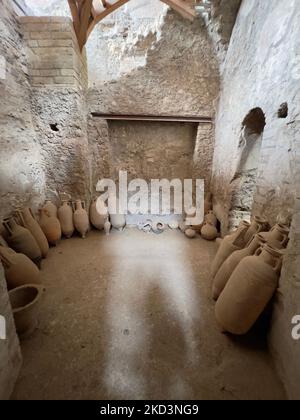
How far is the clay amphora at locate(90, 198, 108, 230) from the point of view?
11.6ft

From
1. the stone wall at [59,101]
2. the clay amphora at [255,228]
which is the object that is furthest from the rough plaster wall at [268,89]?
the stone wall at [59,101]

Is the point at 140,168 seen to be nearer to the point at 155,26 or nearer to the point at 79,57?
the point at 79,57

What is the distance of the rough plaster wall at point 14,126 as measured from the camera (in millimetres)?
2451

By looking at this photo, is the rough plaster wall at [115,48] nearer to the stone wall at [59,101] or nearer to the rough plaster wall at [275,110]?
the stone wall at [59,101]

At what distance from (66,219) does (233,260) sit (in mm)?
2733

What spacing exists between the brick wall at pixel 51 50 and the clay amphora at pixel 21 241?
7.68 ft

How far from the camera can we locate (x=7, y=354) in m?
1.12

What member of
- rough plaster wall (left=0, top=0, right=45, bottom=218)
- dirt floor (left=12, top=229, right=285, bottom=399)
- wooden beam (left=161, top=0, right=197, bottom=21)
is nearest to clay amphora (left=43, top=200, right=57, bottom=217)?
rough plaster wall (left=0, top=0, right=45, bottom=218)

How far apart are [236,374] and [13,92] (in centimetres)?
→ 406

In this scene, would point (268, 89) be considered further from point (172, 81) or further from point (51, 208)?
point (51, 208)

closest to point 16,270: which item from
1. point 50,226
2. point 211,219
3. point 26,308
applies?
point 26,308

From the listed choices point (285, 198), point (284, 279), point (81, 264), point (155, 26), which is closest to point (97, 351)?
point (81, 264)

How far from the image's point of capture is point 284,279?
123 centimetres
